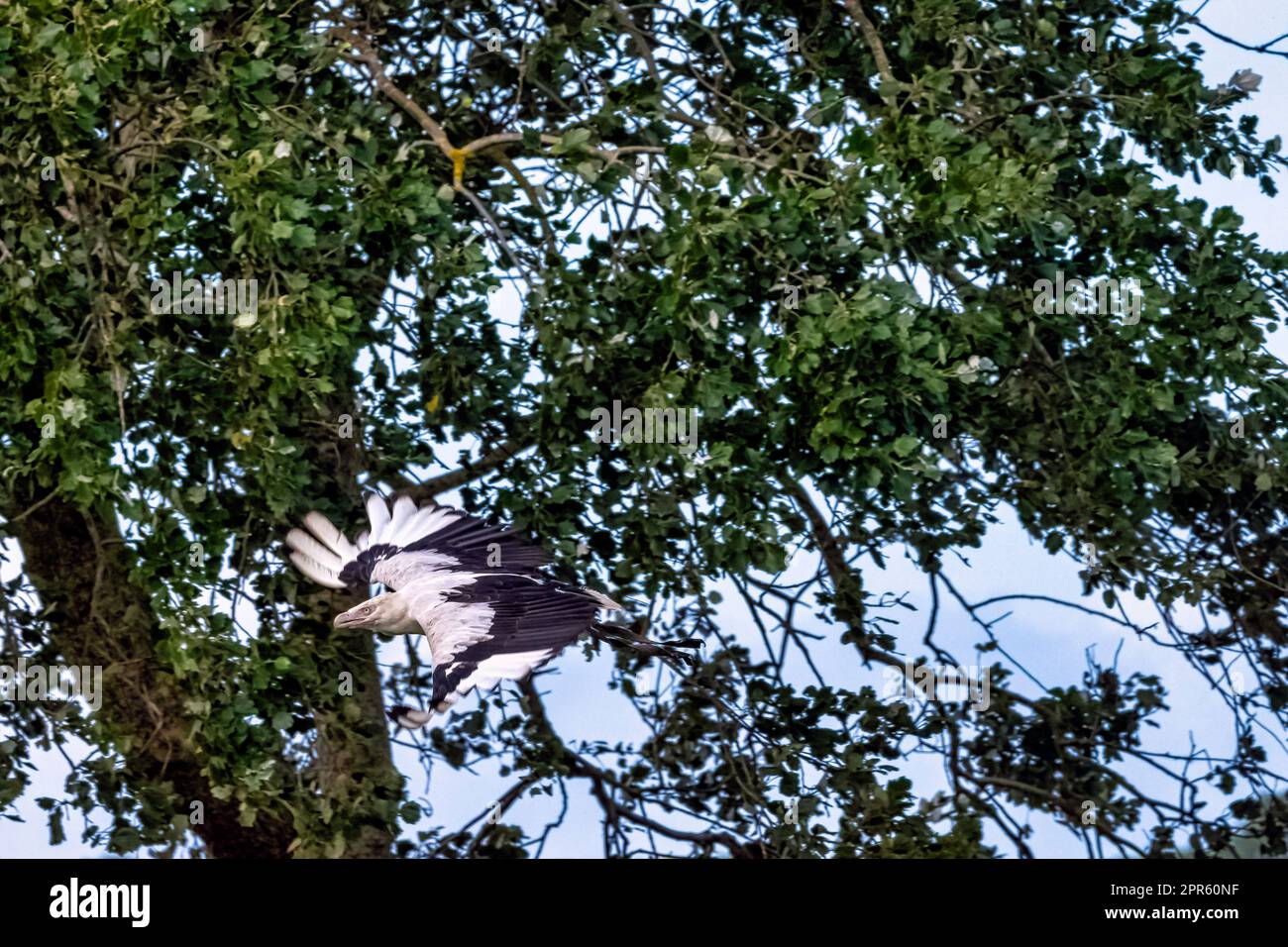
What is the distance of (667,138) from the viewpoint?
682cm

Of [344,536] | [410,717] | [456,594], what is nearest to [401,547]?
[344,536]

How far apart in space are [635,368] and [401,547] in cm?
105

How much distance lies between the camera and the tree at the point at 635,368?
616 centimetres

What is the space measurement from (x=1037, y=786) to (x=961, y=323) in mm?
2238

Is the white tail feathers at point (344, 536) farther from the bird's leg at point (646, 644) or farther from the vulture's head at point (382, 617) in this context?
the bird's leg at point (646, 644)

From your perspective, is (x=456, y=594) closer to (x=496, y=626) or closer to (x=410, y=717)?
(x=496, y=626)

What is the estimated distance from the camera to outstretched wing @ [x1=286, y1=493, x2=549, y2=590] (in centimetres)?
615

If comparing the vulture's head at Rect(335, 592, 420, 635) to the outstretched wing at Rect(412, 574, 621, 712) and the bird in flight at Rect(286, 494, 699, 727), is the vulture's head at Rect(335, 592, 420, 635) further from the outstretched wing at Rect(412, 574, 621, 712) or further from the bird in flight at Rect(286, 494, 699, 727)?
the outstretched wing at Rect(412, 574, 621, 712)

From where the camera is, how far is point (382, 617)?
596cm

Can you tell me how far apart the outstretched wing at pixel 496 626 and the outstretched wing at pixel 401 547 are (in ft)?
1.09

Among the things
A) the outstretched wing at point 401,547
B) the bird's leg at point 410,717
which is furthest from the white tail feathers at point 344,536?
the bird's leg at point 410,717

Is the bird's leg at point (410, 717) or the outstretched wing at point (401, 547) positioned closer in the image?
the bird's leg at point (410, 717)
